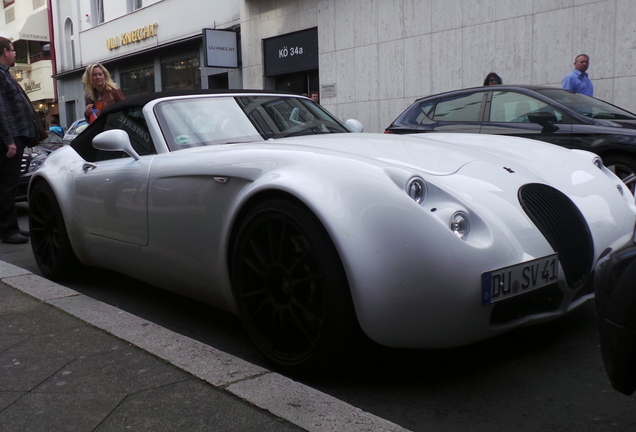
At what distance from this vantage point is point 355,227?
2545 mm

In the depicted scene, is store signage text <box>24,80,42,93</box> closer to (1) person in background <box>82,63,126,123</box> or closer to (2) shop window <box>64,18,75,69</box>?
(2) shop window <box>64,18,75,69</box>

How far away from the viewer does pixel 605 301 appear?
1894mm

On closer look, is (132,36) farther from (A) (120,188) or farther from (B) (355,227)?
(B) (355,227)

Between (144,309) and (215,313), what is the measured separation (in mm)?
463

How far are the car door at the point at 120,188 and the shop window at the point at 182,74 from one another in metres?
17.4

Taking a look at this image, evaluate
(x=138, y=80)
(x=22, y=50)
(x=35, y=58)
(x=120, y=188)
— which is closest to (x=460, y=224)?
(x=120, y=188)

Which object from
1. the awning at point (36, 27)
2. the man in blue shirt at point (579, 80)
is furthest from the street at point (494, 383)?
the awning at point (36, 27)

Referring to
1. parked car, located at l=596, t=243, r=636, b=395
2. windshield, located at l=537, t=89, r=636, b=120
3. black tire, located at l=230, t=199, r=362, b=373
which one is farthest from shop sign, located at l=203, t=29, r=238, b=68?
parked car, located at l=596, t=243, r=636, b=395

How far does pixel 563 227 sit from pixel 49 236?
354cm

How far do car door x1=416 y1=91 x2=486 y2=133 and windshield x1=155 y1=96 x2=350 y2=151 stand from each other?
385cm

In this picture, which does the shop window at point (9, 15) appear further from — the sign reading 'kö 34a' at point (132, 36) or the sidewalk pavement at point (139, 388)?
the sidewalk pavement at point (139, 388)

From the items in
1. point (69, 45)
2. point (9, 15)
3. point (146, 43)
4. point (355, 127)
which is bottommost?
point (355, 127)

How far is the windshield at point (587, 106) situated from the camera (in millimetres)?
7121

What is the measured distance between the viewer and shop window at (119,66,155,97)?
80.4ft
